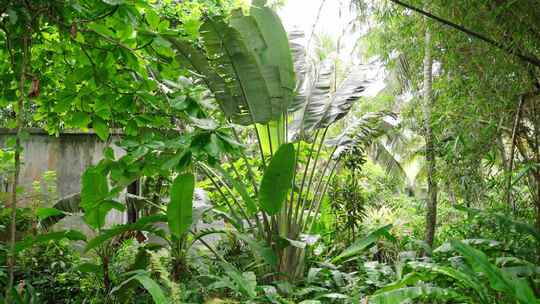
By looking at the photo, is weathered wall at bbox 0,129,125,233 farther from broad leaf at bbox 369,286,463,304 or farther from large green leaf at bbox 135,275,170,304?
broad leaf at bbox 369,286,463,304

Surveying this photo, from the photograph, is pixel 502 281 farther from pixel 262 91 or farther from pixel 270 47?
pixel 270 47

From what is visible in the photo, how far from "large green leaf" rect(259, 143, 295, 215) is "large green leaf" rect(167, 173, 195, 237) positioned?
0.70m

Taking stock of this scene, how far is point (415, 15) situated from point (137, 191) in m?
4.41

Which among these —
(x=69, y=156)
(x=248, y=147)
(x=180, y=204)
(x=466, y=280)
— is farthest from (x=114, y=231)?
(x=69, y=156)

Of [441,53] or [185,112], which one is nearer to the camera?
[185,112]

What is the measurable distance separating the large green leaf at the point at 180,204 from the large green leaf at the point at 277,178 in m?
0.70

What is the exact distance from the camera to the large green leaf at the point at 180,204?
352 centimetres

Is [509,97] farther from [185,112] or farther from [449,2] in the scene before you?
[185,112]

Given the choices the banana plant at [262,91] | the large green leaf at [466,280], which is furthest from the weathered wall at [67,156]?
the large green leaf at [466,280]

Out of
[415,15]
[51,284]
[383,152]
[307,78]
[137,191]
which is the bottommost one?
[51,284]

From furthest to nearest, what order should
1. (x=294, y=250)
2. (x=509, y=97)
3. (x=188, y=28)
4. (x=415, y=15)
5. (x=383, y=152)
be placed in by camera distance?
(x=383, y=152), (x=294, y=250), (x=415, y=15), (x=509, y=97), (x=188, y=28)

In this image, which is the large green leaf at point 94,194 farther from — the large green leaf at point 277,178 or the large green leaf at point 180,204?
the large green leaf at point 277,178

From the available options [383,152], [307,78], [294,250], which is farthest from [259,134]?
[383,152]

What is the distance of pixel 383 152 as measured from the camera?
11523 mm
